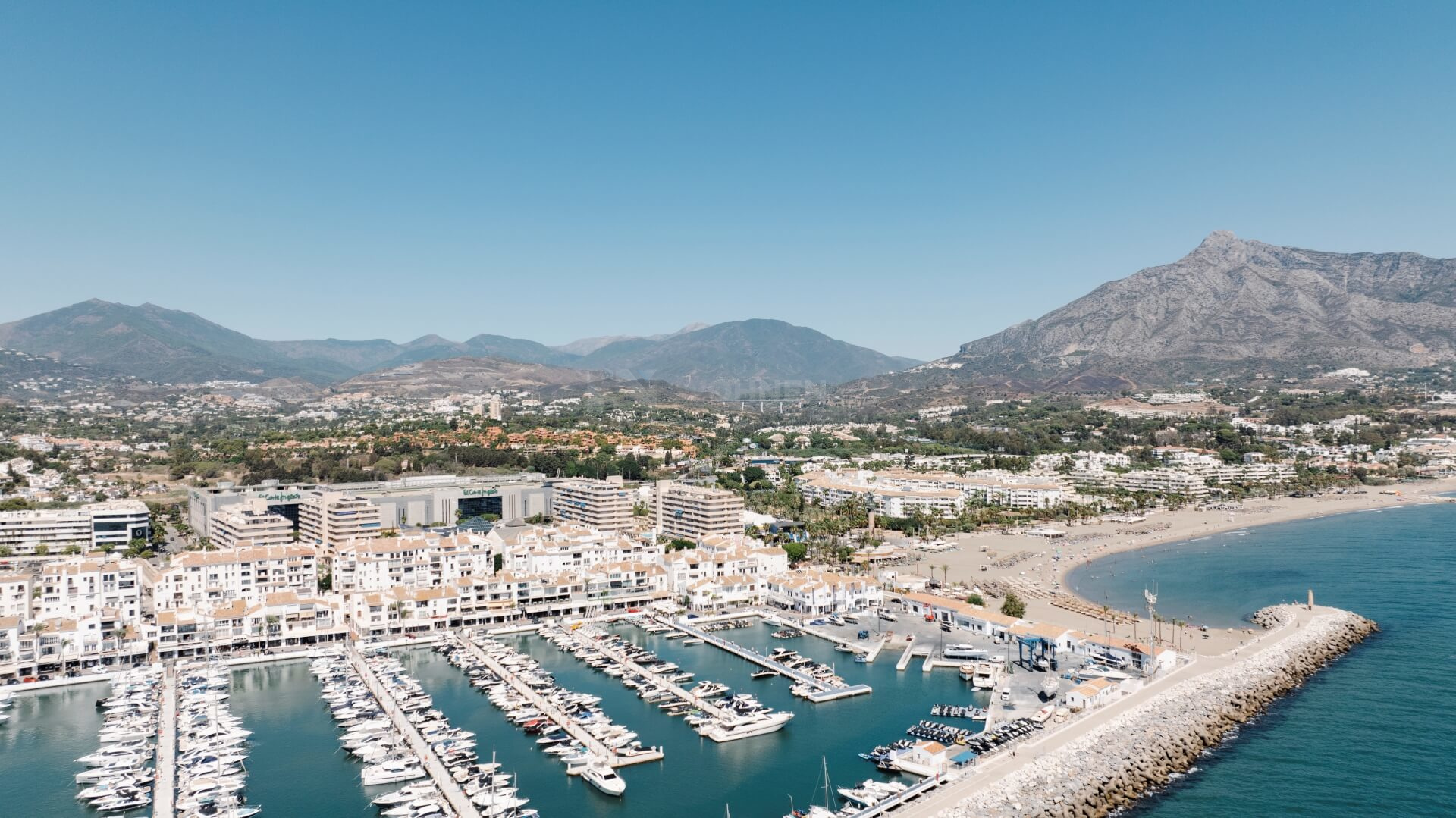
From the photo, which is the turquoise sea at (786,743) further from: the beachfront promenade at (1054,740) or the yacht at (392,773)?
the beachfront promenade at (1054,740)

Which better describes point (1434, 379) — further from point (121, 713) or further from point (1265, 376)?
point (121, 713)

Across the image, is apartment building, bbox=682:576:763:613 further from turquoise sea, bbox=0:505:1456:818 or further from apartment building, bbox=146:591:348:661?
apartment building, bbox=146:591:348:661

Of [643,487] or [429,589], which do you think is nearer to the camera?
[429,589]

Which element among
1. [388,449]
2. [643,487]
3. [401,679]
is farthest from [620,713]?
[388,449]

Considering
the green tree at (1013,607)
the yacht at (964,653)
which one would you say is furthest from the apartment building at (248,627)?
the green tree at (1013,607)

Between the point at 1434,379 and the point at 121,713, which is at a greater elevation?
the point at 1434,379

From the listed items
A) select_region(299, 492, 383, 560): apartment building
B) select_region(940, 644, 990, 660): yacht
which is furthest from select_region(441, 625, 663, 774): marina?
select_region(299, 492, 383, 560): apartment building
